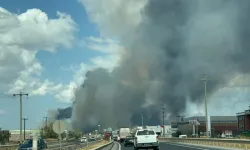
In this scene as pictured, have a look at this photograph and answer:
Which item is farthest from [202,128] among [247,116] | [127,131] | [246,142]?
[246,142]

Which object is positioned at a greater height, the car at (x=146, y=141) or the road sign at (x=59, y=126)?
the road sign at (x=59, y=126)

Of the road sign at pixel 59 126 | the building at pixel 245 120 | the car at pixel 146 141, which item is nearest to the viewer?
the road sign at pixel 59 126

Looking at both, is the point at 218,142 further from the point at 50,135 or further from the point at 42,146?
the point at 50,135

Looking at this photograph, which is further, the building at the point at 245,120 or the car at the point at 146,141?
the building at the point at 245,120

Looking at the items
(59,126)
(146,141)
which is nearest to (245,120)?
(146,141)

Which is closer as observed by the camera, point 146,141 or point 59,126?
point 59,126

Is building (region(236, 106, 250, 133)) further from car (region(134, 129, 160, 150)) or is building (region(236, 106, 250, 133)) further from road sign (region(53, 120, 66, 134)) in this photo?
road sign (region(53, 120, 66, 134))

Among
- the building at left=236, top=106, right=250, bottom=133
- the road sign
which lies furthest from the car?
the building at left=236, top=106, right=250, bottom=133

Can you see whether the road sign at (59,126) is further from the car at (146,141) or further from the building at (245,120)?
the building at (245,120)

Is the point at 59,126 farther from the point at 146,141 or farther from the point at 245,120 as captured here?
the point at 245,120

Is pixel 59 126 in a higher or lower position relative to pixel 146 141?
higher

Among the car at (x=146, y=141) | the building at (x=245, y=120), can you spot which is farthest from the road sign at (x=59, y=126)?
the building at (x=245, y=120)

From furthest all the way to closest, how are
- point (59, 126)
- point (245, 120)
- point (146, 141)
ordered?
point (245, 120) < point (146, 141) < point (59, 126)

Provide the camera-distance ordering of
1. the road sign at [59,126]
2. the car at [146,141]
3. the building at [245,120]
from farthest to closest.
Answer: the building at [245,120], the car at [146,141], the road sign at [59,126]
